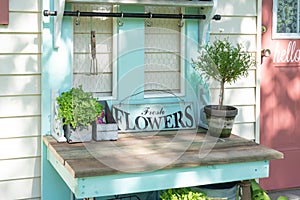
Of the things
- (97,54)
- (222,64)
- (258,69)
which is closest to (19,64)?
(97,54)

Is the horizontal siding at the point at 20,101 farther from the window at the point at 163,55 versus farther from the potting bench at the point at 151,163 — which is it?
the window at the point at 163,55

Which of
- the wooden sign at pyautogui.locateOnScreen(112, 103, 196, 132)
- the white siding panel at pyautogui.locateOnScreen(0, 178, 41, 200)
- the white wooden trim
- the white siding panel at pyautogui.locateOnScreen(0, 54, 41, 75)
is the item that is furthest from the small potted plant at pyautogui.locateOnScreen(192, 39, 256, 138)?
the white siding panel at pyautogui.locateOnScreen(0, 178, 41, 200)

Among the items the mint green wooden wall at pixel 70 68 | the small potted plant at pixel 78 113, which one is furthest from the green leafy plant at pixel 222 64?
the small potted plant at pixel 78 113

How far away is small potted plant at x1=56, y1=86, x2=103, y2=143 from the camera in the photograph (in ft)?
9.30

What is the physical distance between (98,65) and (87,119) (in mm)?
461

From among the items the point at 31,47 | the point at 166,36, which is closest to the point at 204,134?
the point at 166,36

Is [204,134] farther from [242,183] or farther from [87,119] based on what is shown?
[87,119]

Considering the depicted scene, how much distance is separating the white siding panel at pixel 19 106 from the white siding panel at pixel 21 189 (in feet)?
1.32

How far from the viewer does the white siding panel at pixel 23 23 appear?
2.98 metres

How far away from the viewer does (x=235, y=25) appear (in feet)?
11.7

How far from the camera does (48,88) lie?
306cm

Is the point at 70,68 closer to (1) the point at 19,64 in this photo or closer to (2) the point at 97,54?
(2) the point at 97,54

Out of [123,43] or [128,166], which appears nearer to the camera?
[128,166]

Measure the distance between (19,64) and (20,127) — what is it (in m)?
0.37
